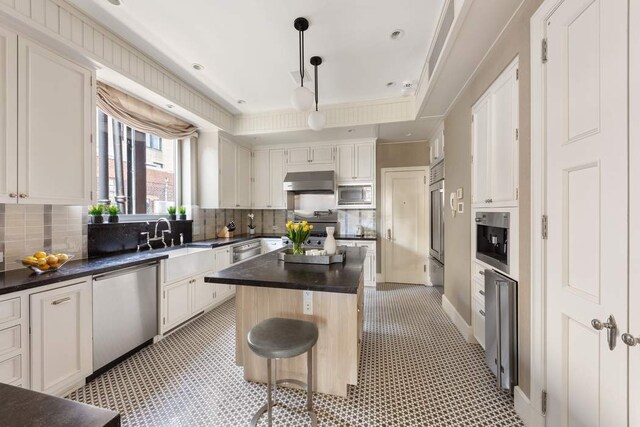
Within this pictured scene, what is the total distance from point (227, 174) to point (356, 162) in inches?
89.0

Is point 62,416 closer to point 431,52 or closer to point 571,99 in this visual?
point 571,99

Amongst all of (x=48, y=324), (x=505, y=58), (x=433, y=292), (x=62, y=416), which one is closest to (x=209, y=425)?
(x=48, y=324)

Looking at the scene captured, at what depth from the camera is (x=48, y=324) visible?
1687mm

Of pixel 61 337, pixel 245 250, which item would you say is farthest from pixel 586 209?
pixel 245 250

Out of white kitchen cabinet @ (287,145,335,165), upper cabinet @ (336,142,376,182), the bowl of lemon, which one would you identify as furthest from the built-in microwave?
the bowl of lemon

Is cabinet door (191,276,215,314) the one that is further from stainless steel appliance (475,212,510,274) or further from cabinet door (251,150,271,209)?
stainless steel appliance (475,212,510,274)

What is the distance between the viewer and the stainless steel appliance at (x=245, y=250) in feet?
12.9

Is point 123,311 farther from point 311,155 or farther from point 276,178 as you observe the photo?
point 311,155

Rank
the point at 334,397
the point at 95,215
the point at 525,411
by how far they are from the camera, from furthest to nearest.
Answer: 1. the point at 95,215
2. the point at 334,397
3. the point at 525,411

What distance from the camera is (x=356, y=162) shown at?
14.5 feet

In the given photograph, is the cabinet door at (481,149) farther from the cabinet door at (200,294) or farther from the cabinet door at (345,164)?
the cabinet door at (200,294)

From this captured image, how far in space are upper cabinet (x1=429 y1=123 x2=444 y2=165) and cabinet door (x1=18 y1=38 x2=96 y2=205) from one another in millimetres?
3991

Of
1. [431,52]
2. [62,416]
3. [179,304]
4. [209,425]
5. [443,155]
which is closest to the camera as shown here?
[62,416]

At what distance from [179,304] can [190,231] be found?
4.04 feet
